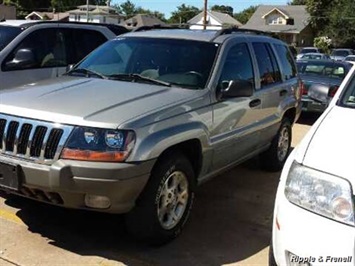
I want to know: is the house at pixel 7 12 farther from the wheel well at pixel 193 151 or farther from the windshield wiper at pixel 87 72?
the wheel well at pixel 193 151

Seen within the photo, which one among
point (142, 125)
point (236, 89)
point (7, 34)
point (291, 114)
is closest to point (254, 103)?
point (236, 89)

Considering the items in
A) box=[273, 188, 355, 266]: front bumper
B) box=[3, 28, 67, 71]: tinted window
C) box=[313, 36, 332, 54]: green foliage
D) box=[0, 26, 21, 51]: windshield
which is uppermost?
box=[0, 26, 21, 51]: windshield

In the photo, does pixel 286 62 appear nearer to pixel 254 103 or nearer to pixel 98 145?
pixel 254 103

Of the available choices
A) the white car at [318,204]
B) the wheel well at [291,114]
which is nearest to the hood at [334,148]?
the white car at [318,204]

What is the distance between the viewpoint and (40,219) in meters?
4.86

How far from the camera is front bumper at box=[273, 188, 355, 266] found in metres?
2.71

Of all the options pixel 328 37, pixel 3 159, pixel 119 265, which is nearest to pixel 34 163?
pixel 3 159

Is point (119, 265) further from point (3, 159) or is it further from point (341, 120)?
point (341, 120)

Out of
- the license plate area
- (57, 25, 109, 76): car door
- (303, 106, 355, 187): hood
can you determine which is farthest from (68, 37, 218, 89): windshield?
(57, 25, 109, 76): car door

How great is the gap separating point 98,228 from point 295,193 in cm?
230

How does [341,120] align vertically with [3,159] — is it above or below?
above

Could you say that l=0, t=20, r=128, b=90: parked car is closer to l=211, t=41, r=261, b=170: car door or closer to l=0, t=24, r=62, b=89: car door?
l=0, t=24, r=62, b=89: car door

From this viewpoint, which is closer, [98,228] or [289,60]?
[98,228]

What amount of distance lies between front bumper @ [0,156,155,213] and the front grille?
0.24ft
